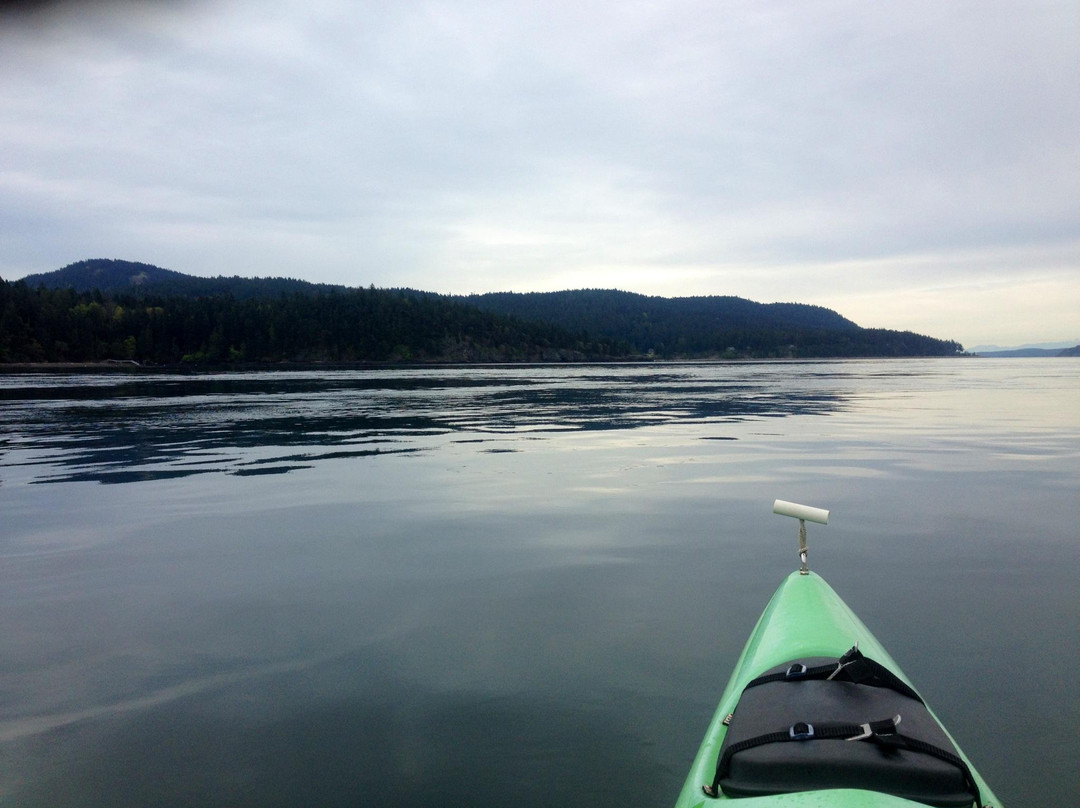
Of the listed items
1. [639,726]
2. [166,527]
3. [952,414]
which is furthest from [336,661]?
[952,414]

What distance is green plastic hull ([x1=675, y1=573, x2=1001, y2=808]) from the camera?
10.5ft

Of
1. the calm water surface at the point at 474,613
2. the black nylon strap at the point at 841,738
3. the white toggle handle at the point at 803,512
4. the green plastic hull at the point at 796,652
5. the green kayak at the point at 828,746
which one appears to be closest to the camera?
the green plastic hull at the point at 796,652

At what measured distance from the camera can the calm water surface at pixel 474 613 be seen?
16.8 feet

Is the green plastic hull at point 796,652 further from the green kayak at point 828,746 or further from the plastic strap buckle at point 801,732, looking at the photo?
the plastic strap buckle at point 801,732

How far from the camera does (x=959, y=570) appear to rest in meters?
9.16

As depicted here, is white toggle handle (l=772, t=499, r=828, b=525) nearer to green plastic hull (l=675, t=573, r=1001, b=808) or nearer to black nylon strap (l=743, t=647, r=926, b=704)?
green plastic hull (l=675, t=573, r=1001, b=808)

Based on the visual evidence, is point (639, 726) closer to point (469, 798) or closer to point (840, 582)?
point (469, 798)

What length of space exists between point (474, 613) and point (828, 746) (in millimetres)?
4908

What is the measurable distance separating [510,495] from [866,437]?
13792mm

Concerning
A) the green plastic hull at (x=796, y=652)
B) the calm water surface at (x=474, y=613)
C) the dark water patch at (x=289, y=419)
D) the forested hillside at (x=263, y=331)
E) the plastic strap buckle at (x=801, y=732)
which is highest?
the forested hillside at (x=263, y=331)

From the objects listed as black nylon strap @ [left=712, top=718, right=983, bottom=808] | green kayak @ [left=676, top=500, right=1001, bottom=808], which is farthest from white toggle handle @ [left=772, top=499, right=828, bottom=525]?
black nylon strap @ [left=712, top=718, right=983, bottom=808]

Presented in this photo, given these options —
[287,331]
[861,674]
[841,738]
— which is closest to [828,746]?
[841,738]

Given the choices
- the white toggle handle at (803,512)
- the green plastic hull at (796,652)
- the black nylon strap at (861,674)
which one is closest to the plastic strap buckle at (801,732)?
the green plastic hull at (796,652)

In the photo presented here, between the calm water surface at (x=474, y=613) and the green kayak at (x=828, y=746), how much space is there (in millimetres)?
1111
